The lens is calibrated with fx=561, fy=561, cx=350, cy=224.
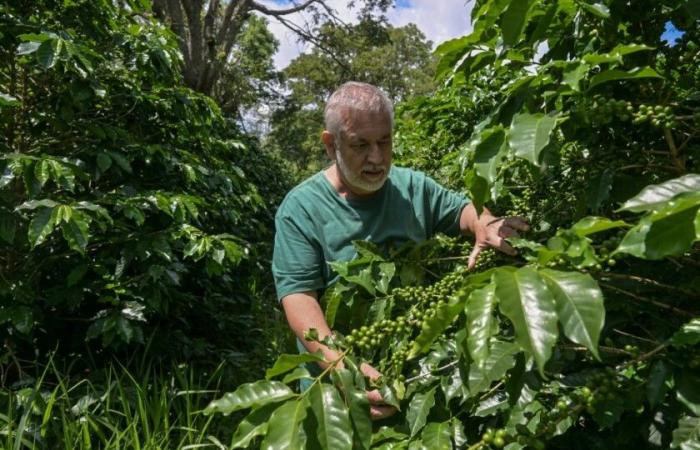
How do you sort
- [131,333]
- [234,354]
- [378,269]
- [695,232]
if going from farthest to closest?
[234,354] < [131,333] < [378,269] < [695,232]

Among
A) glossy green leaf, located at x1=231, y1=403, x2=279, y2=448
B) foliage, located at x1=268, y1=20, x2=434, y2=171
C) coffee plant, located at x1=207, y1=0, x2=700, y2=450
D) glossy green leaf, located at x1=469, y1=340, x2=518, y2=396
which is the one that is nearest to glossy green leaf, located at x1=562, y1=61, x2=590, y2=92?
coffee plant, located at x1=207, y1=0, x2=700, y2=450

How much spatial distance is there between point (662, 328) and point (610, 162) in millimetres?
420

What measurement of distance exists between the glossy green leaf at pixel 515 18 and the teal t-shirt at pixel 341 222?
100 cm

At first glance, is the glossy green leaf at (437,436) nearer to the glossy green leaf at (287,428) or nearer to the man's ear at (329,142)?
the glossy green leaf at (287,428)

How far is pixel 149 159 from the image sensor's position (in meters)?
3.22

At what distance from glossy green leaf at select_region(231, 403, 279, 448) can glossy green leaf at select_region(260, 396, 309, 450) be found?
0.24 ft

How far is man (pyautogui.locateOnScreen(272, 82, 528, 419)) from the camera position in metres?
1.95

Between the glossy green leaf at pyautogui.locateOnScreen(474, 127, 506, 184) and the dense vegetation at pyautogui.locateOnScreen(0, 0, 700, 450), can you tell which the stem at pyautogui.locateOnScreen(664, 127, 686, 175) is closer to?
the dense vegetation at pyautogui.locateOnScreen(0, 0, 700, 450)

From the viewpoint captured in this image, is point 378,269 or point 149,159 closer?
point 378,269

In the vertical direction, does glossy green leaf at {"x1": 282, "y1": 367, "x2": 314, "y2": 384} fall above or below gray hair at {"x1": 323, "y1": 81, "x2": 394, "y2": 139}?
below

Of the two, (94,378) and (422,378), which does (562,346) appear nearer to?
(422,378)

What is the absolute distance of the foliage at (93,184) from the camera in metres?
2.45

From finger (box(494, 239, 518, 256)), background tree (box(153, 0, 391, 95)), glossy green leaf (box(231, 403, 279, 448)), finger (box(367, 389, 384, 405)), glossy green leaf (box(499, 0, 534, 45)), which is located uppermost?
background tree (box(153, 0, 391, 95))

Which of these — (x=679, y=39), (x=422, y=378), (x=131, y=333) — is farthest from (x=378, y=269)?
(x=131, y=333)
